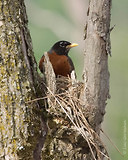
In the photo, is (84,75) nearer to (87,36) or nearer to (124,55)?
(87,36)

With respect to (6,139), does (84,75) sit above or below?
above

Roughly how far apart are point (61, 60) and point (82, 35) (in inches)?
264

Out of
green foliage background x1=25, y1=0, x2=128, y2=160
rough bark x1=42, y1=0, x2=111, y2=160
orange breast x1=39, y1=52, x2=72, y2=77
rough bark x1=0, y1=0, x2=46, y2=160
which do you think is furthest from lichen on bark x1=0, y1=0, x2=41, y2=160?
green foliage background x1=25, y1=0, x2=128, y2=160

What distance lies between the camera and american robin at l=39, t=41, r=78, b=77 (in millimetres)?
5995

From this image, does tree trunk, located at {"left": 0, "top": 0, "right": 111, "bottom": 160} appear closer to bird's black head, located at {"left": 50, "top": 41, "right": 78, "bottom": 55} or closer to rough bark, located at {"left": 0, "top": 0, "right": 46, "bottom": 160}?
rough bark, located at {"left": 0, "top": 0, "right": 46, "bottom": 160}

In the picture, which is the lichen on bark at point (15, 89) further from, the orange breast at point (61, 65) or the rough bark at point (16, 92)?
the orange breast at point (61, 65)

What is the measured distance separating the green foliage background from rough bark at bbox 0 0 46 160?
6886mm

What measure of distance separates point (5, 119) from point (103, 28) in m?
1.37

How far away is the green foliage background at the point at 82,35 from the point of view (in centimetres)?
1176

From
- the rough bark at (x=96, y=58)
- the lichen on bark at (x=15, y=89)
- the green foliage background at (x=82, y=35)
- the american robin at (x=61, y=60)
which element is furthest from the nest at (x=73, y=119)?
the green foliage background at (x=82, y=35)

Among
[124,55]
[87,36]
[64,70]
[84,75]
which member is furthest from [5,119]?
[124,55]

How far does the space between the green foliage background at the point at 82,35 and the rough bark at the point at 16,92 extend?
6.89 m

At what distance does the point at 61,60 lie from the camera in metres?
6.19

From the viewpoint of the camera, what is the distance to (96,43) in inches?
147
